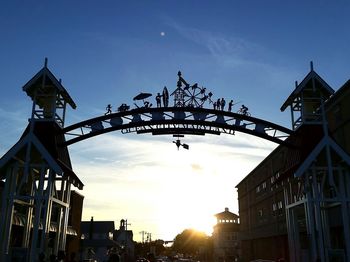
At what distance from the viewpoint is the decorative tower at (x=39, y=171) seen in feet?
54.4

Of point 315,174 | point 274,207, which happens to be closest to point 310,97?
point 315,174

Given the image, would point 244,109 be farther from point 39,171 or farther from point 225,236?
point 225,236

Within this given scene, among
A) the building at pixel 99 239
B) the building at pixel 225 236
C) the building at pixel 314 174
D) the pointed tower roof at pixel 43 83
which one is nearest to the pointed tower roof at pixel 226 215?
the building at pixel 225 236

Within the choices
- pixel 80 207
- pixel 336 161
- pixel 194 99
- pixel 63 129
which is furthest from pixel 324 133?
pixel 80 207

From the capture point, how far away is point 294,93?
19562mm

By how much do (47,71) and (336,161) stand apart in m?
14.4

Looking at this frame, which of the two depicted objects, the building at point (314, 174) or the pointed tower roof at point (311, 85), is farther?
the pointed tower roof at point (311, 85)

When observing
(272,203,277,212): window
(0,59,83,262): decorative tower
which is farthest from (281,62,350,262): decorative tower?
(272,203,277,212): window

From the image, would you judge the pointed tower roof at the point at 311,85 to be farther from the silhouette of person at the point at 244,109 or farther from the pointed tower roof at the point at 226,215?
the pointed tower roof at the point at 226,215

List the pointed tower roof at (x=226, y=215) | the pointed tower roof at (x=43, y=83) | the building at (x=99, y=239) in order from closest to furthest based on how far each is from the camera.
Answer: the pointed tower roof at (x=43, y=83)
the building at (x=99, y=239)
the pointed tower roof at (x=226, y=215)

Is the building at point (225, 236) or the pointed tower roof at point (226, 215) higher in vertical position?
the pointed tower roof at point (226, 215)

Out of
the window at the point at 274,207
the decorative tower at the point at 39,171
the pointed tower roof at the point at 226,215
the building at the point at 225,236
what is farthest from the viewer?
the pointed tower roof at the point at 226,215

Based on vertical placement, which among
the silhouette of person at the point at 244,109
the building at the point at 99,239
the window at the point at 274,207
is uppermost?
the silhouette of person at the point at 244,109

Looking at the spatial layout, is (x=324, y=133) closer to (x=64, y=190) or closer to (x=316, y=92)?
(x=316, y=92)
